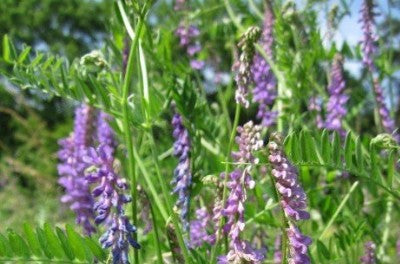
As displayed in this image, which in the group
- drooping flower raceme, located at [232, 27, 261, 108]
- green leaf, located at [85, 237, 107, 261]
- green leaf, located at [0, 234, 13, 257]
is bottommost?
green leaf, located at [85, 237, 107, 261]

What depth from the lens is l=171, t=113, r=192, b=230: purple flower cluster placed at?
187 centimetres

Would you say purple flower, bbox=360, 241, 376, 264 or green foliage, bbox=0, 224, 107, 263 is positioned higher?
green foliage, bbox=0, 224, 107, 263

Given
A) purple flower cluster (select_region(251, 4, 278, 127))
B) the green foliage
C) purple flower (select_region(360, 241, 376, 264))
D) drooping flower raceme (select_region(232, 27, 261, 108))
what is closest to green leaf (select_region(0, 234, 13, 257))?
the green foliage

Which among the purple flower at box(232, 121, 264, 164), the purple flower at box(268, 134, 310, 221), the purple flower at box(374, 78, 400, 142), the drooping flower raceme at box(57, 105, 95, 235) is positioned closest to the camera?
the purple flower at box(268, 134, 310, 221)

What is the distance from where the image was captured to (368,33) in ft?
7.88

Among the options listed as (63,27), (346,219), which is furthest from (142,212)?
(63,27)

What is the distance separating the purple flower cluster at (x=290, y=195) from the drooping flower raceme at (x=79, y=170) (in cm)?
73

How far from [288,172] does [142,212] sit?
729mm

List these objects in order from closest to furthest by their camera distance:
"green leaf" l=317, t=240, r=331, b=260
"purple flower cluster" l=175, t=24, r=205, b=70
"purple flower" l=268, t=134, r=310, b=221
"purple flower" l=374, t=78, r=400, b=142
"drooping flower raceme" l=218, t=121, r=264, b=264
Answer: "purple flower" l=268, t=134, r=310, b=221, "drooping flower raceme" l=218, t=121, r=264, b=264, "green leaf" l=317, t=240, r=331, b=260, "purple flower" l=374, t=78, r=400, b=142, "purple flower cluster" l=175, t=24, r=205, b=70

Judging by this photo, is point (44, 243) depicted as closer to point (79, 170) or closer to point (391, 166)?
point (79, 170)

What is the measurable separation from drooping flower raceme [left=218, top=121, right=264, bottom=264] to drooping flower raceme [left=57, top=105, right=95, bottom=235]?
523mm

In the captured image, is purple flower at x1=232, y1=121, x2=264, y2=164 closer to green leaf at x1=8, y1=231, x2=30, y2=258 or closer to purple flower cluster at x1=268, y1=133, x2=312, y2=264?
purple flower cluster at x1=268, y1=133, x2=312, y2=264

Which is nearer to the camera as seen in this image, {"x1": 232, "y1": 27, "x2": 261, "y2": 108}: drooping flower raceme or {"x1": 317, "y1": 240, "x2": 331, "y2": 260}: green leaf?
{"x1": 232, "y1": 27, "x2": 261, "y2": 108}: drooping flower raceme

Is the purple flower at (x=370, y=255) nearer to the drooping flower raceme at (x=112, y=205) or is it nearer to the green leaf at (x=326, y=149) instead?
the green leaf at (x=326, y=149)
